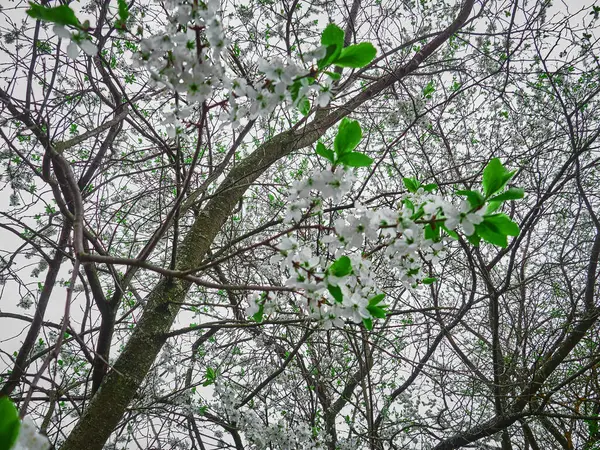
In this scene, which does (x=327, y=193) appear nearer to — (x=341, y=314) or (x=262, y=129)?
(x=341, y=314)

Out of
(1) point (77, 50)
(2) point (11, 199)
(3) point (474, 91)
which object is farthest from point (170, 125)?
(3) point (474, 91)

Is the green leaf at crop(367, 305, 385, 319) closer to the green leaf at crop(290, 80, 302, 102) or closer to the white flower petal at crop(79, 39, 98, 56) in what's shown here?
the green leaf at crop(290, 80, 302, 102)

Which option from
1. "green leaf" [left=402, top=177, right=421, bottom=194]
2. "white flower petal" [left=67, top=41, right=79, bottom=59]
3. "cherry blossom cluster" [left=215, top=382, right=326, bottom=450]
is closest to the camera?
"white flower petal" [left=67, top=41, right=79, bottom=59]

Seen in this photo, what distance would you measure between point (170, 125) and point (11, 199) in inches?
113

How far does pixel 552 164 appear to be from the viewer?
147 inches

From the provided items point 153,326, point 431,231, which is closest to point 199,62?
point 431,231

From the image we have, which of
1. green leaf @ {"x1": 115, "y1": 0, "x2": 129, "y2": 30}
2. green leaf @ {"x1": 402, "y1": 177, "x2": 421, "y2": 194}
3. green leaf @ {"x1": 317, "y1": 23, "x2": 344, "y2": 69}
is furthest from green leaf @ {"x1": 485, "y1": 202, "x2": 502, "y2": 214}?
green leaf @ {"x1": 115, "y1": 0, "x2": 129, "y2": 30}

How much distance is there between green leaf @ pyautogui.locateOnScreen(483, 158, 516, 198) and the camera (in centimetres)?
93

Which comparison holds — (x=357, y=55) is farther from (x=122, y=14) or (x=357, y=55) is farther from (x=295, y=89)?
(x=122, y=14)

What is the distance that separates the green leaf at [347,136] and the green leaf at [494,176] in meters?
0.33

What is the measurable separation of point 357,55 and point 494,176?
445mm

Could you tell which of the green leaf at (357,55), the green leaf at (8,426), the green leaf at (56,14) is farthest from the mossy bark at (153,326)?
the green leaf at (8,426)

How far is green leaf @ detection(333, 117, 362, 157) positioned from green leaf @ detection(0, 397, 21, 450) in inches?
31.6

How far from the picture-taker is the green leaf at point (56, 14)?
2.51 feet
